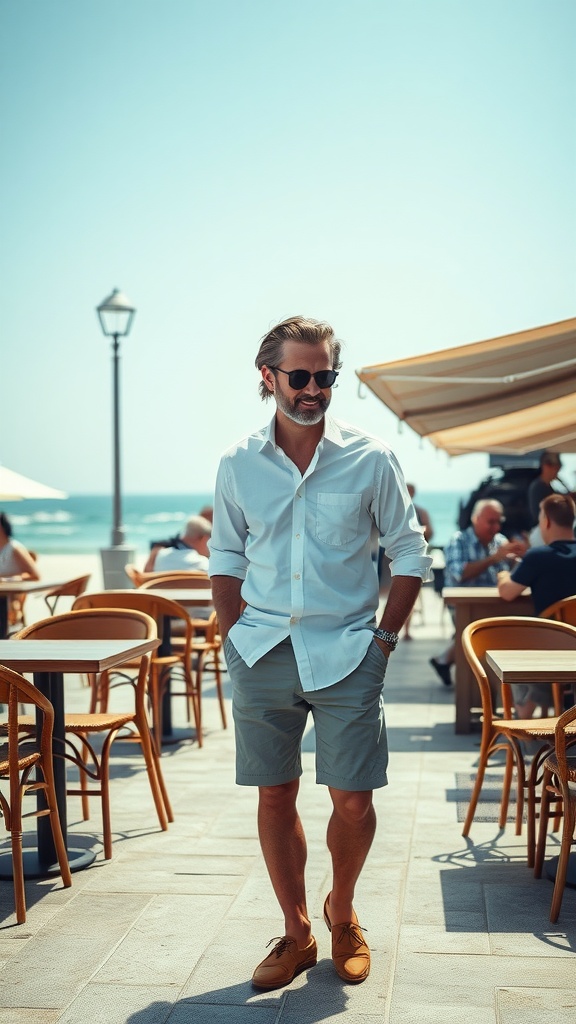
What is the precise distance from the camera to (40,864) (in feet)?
13.4

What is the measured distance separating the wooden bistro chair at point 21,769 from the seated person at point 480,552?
→ 13.6 feet

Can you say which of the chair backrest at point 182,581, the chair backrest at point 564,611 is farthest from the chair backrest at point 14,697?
the chair backrest at point 182,581

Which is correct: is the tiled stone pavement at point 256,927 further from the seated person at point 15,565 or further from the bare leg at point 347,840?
the seated person at point 15,565

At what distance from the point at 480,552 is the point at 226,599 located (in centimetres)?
484

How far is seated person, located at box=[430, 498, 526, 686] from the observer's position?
756cm

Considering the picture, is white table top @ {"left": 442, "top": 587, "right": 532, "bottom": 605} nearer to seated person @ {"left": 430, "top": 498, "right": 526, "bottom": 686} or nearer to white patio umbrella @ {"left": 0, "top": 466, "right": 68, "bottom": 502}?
seated person @ {"left": 430, "top": 498, "right": 526, "bottom": 686}

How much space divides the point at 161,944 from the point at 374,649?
113cm

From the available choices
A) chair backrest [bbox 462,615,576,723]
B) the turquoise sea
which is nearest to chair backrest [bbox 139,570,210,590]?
chair backrest [bbox 462,615,576,723]

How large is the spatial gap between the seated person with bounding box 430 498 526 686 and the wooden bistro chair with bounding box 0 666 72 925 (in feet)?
13.6

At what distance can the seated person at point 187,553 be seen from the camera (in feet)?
25.8

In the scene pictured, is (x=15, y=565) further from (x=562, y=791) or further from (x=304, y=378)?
(x=304, y=378)

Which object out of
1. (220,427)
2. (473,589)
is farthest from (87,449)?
(473,589)

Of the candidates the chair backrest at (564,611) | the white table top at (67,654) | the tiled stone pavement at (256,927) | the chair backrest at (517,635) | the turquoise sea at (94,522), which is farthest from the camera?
the turquoise sea at (94,522)

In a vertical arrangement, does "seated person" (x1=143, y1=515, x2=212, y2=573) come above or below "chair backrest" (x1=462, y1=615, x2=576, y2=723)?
above
